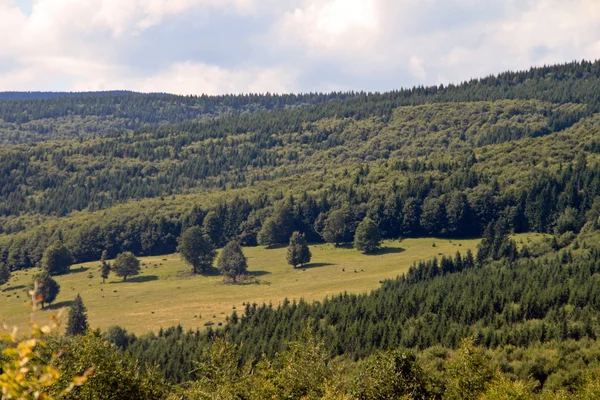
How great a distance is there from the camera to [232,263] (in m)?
187

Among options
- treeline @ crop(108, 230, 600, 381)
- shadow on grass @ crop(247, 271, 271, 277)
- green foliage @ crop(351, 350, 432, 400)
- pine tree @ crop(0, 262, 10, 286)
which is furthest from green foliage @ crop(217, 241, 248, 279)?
green foliage @ crop(351, 350, 432, 400)

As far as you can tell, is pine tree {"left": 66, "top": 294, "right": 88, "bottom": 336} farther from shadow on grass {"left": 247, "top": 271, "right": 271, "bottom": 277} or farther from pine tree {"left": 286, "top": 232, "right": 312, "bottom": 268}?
pine tree {"left": 286, "top": 232, "right": 312, "bottom": 268}

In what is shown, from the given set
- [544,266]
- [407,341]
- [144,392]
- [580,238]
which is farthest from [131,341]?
[580,238]

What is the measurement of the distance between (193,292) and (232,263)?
1686 cm

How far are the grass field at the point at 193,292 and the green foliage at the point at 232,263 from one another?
4159mm

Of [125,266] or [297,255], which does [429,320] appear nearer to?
[297,255]

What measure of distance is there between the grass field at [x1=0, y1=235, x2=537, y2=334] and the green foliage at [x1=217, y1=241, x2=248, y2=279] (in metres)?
4.16

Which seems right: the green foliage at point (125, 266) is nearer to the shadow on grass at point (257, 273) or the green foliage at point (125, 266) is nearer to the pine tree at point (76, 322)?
the shadow on grass at point (257, 273)

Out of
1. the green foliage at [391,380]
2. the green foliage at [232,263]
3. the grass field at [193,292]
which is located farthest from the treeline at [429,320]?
the green foliage at [232,263]

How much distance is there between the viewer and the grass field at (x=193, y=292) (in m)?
149

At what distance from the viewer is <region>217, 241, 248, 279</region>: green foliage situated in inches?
7333

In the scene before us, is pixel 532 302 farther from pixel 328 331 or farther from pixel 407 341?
pixel 328 331

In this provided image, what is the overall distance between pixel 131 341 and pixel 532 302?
2920 inches

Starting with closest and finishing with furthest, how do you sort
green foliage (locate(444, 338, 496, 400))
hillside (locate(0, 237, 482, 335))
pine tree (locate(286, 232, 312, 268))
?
green foliage (locate(444, 338, 496, 400)), hillside (locate(0, 237, 482, 335)), pine tree (locate(286, 232, 312, 268))
